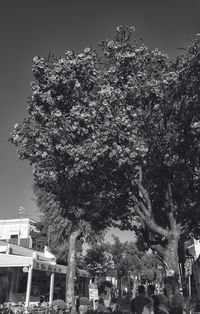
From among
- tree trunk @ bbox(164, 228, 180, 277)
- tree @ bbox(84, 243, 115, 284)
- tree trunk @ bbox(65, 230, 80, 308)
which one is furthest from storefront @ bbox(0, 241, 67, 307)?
tree @ bbox(84, 243, 115, 284)

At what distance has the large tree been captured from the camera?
12383 millimetres

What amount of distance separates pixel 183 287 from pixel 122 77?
994 centimetres

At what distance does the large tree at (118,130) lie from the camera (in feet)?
40.6

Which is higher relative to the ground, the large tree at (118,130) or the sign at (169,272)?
the large tree at (118,130)

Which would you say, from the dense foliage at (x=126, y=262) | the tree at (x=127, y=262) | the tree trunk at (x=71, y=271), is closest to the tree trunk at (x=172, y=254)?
the tree trunk at (x=71, y=271)

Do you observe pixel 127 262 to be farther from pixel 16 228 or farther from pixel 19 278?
pixel 19 278

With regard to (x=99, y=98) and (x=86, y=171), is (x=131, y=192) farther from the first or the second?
(x=99, y=98)

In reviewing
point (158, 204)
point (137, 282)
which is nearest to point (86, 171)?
point (158, 204)

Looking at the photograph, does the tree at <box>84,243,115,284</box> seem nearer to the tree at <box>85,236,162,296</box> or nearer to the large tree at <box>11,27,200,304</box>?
the tree at <box>85,236,162,296</box>

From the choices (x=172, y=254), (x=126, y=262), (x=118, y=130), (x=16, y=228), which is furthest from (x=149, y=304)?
(x=126, y=262)

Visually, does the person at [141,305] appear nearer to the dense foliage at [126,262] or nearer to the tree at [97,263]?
the tree at [97,263]

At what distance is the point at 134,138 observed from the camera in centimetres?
1266

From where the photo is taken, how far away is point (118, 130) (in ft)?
40.1

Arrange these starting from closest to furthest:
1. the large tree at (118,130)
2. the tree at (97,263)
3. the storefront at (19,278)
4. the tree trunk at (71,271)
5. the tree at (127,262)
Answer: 1. the large tree at (118,130)
2. the tree trunk at (71,271)
3. the storefront at (19,278)
4. the tree at (97,263)
5. the tree at (127,262)
